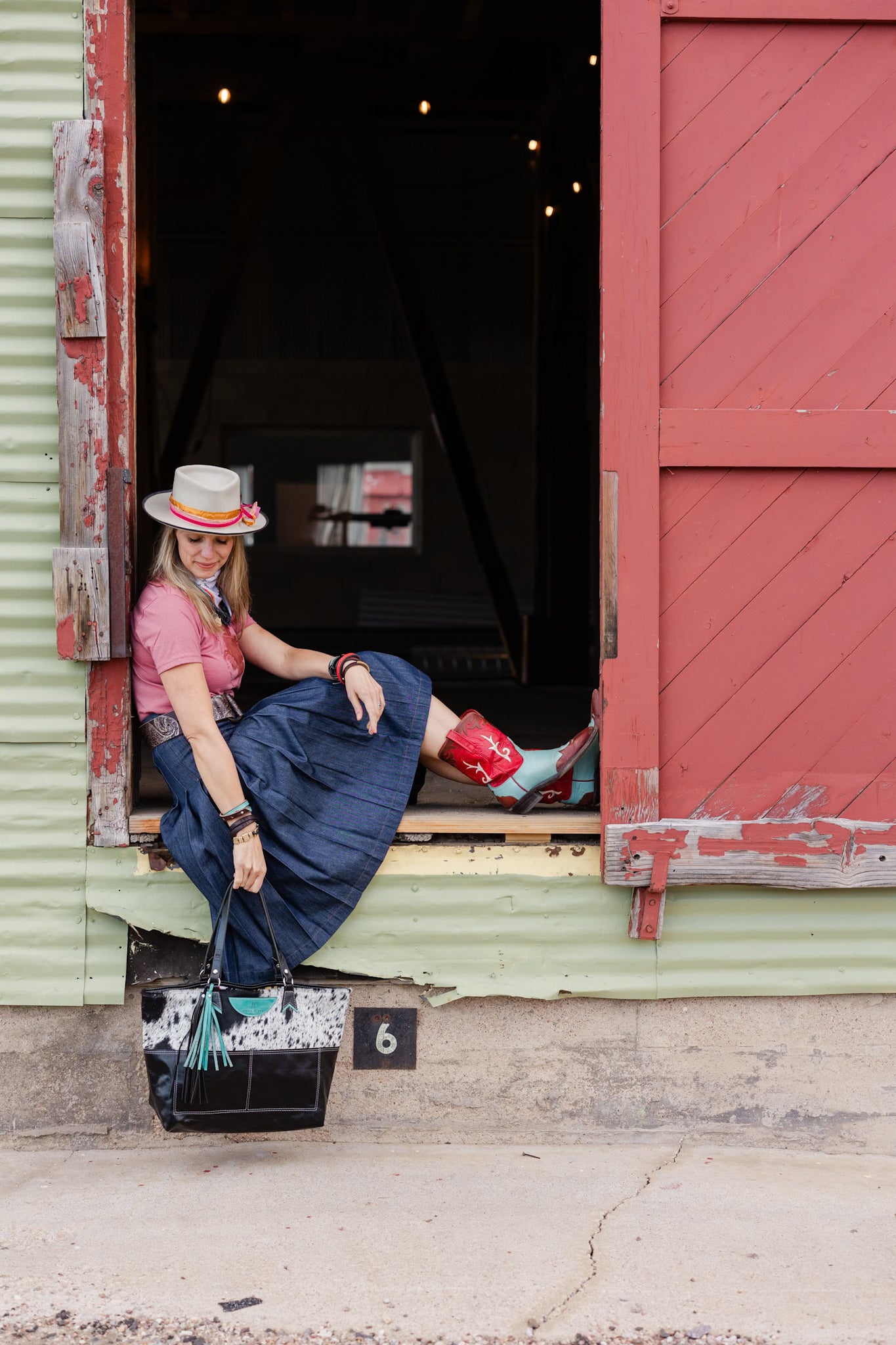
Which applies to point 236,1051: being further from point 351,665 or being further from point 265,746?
point 351,665

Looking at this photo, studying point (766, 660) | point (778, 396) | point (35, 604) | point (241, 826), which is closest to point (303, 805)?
point (241, 826)

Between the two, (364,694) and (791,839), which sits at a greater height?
(364,694)

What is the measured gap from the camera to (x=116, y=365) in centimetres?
337

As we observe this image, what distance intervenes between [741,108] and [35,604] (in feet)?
8.15

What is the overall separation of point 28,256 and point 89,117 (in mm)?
424

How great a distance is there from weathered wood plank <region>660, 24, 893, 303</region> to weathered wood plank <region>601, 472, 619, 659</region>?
0.58 m

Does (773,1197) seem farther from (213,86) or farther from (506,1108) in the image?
(213,86)

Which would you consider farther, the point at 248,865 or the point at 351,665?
the point at 351,665

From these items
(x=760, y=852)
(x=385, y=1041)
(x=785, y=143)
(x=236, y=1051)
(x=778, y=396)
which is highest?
(x=785, y=143)

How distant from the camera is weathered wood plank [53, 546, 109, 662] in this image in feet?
10.9

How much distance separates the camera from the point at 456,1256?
289cm

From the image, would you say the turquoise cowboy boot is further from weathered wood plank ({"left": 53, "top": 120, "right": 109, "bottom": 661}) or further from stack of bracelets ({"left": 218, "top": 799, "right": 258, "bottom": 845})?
weathered wood plank ({"left": 53, "top": 120, "right": 109, "bottom": 661})

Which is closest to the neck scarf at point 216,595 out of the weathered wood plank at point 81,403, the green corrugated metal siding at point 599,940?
the weathered wood plank at point 81,403

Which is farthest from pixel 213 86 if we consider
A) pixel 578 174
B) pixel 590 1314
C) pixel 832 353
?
pixel 590 1314
